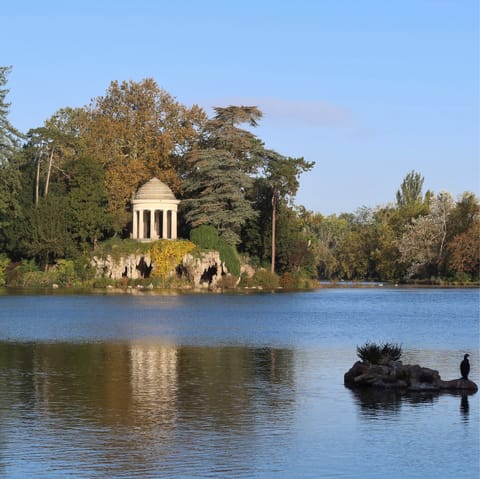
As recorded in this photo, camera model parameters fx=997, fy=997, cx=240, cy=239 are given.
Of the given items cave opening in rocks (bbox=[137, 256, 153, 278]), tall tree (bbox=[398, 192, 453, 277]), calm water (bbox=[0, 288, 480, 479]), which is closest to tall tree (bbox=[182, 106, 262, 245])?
cave opening in rocks (bbox=[137, 256, 153, 278])

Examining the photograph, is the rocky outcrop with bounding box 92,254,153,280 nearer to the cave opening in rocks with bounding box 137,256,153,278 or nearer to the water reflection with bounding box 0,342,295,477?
the cave opening in rocks with bounding box 137,256,153,278

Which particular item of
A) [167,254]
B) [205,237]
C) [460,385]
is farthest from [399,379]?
[205,237]

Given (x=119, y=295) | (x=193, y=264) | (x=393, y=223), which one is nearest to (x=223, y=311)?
(x=119, y=295)

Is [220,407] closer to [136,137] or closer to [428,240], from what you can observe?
[136,137]

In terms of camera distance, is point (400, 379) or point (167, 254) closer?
point (400, 379)

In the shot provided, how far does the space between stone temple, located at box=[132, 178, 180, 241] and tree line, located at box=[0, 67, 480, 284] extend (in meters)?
1.67

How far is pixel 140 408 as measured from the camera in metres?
22.2

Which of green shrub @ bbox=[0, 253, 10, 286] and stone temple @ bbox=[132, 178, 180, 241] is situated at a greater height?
stone temple @ bbox=[132, 178, 180, 241]

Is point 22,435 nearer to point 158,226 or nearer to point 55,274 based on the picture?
point 55,274

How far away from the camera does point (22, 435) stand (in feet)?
62.6

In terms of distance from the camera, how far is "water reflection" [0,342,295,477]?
17344mm

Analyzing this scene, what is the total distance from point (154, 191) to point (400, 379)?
68709mm

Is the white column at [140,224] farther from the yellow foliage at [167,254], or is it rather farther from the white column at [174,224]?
the yellow foliage at [167,254]

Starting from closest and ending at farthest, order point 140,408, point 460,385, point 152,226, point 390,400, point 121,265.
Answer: point 140,408
point 390,400
point 460,385
point 121,265
point 152,226
